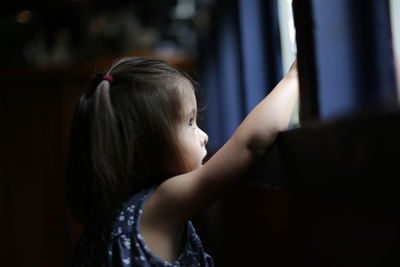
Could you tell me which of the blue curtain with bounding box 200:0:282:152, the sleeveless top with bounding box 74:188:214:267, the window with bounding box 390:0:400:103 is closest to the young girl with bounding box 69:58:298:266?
the sleeveless top with bounding box 74:188:214:267

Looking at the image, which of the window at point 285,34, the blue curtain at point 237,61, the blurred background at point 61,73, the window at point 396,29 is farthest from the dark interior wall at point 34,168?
the window at point 396,29

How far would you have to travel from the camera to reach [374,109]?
0.73 metres

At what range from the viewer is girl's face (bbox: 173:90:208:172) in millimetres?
998

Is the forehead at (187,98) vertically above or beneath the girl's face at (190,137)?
above

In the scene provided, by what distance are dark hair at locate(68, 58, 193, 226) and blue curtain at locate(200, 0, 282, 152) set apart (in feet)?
2.16

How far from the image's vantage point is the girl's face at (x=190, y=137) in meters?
1.00

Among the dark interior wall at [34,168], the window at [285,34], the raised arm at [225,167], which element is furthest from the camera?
the dark interior wall at [34,168]

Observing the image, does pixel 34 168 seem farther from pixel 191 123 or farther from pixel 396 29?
pixel 396 29

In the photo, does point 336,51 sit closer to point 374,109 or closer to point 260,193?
point 374,109

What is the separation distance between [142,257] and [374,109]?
1.57ft

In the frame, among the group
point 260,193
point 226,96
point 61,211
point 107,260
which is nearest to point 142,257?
point 107,260

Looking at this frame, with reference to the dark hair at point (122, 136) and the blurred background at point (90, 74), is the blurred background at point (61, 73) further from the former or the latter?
the dark hair at point (122, 136)

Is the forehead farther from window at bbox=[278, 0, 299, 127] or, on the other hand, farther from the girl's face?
window at bbox=[278, 0, 299, 127]

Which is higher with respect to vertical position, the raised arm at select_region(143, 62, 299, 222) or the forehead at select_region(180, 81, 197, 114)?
the forehead at select_region(180, 81, 197, 114)
